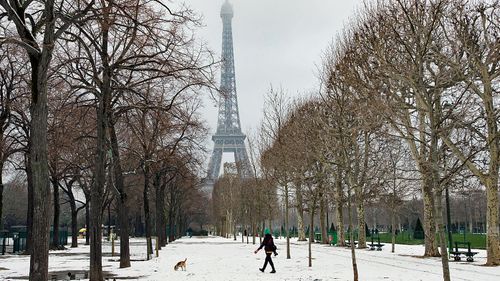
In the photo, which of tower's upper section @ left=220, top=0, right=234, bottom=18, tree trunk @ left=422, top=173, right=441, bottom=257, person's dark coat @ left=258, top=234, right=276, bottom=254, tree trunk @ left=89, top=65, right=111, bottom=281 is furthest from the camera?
tower's upper section @ left=220, top=0, right=234, bottom=18

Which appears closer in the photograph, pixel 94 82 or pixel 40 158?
pixel 40 158

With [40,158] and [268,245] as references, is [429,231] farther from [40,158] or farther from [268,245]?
[40,158]

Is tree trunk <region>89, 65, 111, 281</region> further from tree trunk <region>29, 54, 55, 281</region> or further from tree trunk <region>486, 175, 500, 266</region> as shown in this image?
tree trunk <region>486, 175, 500, 266</region>

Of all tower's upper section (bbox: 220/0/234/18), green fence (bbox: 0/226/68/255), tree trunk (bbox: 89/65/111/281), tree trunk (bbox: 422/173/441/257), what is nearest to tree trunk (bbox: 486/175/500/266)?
tree trunk (bbox: 422/173/441/257)

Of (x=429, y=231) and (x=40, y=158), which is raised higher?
(x=40, y=158)

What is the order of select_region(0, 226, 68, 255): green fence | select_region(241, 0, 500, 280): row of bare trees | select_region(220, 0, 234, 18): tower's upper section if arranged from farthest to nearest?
select_region(220, 0, 234, 18): tower's upper section < select_region(0, 226, 68, 255): green fence < select_region(241, 0, 500, 280): row of bare trees

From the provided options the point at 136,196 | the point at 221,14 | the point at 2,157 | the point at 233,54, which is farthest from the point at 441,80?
the point at 221,14

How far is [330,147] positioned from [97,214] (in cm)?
861

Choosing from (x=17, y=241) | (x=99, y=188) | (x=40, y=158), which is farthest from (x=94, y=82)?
(x=17, y=241)

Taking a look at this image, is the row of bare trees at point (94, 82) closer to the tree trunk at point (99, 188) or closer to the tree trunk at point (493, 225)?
the tree trunk at point (99, 188)

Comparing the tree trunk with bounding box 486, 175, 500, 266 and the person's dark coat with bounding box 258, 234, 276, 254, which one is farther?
the tree trunk with bounding box 486, 175, 500, 266

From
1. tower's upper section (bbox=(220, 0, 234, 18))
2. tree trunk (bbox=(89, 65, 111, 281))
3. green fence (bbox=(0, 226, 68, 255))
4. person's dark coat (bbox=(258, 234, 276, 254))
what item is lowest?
green fence (bbox=(0, 226, 68, 255))

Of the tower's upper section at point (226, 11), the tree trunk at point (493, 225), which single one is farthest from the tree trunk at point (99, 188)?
the tower's upper section at point (226, 11)

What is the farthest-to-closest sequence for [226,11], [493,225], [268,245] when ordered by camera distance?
1. [226,11]
2. [493,225]
3. [268,245]
